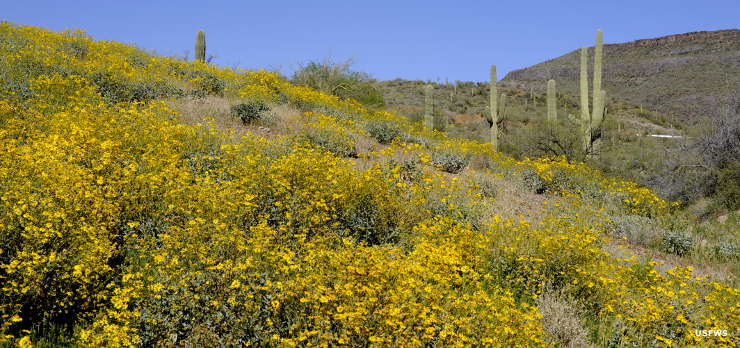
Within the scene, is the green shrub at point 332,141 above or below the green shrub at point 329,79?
below

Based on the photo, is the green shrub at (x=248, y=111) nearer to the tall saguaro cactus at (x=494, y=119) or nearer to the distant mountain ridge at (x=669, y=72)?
the tall saguaro cactus at (x=494, y=119)

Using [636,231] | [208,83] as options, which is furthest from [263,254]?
[208,83]

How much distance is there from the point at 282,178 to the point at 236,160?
46.2 inches

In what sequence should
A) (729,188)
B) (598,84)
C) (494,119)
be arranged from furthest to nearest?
1. (494,119)
2. (598,84)
3. (729,188)

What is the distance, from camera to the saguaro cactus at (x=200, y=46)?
1962 cm

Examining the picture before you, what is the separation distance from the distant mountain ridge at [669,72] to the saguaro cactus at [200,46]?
32.4m

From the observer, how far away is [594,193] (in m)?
11.5

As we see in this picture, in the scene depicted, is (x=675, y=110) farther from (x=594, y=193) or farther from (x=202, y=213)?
(x=202, y=213)

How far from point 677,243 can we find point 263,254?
7.25m

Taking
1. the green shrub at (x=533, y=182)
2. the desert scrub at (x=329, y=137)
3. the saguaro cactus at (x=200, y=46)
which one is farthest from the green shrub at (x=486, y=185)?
the saguaro cactus at (x=200, y=46)

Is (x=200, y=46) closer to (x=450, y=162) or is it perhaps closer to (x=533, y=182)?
(x=450, y=162)

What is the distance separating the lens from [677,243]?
346 inches

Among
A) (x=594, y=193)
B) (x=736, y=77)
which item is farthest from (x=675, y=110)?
(x=594, y=193)

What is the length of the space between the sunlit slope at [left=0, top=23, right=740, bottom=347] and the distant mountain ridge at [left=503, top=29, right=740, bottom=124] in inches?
1437
